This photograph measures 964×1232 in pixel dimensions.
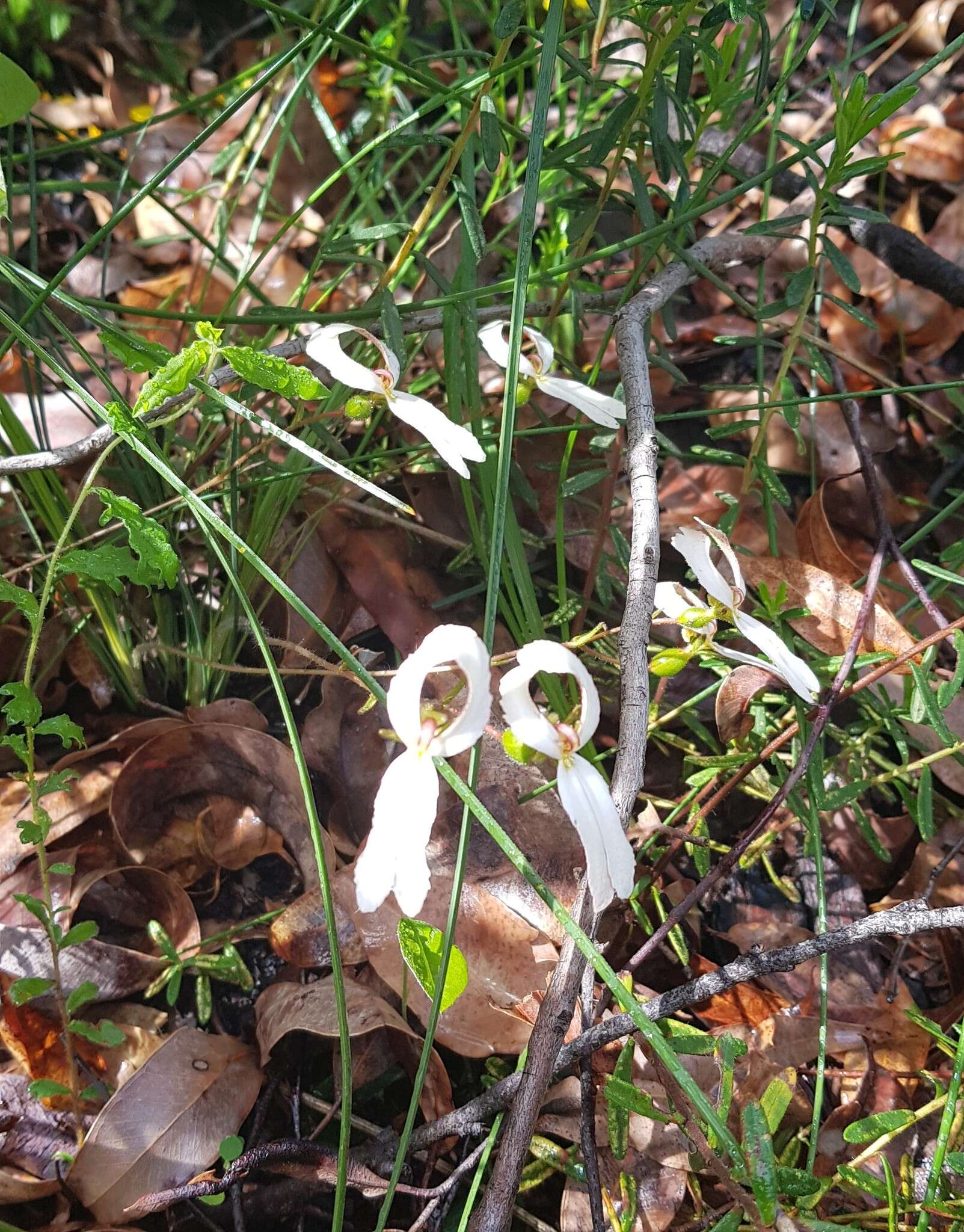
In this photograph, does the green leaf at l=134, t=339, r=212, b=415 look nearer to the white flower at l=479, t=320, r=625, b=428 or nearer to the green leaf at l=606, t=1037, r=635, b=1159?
→ the white flower at l=479, t=320, r=625, b=428

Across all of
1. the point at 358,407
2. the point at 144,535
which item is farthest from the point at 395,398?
the point at 144,535

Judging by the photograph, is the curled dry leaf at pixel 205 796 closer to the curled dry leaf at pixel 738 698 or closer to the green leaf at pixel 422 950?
the green leaf at pixel 422 950

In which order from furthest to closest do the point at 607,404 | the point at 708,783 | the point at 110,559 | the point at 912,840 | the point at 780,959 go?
the point at 912,840
the point at 708,783
the point at 607,404
the point at 110,559
the point at 780,959

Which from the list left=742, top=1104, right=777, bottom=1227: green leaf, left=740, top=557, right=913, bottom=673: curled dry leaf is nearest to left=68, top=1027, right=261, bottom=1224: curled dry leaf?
left=742, top=1104, right=777, bottom=1227: green leaf

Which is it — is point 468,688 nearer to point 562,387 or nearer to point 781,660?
point 781,660

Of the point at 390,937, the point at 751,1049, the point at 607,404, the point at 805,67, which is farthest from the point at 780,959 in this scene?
the point at 805,67

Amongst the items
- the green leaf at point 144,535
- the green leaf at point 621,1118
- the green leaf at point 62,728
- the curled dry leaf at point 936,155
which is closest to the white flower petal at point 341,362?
the green leaf at point 144,535

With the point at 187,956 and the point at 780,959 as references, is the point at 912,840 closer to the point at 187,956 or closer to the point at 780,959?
the point at 780,959
